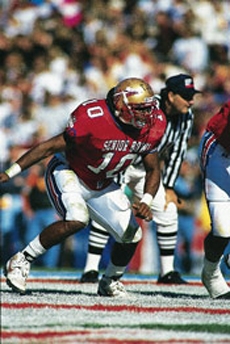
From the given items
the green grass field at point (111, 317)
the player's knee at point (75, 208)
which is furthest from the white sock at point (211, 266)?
the player's knee at point (75, 208)

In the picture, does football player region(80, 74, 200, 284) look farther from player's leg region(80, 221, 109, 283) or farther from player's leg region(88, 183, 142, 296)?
player's leg region(88, 183, 142, 296)

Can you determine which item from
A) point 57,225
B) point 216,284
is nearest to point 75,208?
point 57,225

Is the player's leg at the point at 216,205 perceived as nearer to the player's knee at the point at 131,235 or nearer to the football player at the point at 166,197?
the player's knee at the point at 131,235

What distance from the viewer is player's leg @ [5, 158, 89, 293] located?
19.2 ft

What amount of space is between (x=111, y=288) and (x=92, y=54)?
6.96 meters

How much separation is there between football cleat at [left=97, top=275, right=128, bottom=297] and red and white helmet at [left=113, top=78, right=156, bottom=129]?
107cm

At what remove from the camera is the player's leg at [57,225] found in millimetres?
5859

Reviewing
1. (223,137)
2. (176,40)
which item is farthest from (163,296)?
(176,40)

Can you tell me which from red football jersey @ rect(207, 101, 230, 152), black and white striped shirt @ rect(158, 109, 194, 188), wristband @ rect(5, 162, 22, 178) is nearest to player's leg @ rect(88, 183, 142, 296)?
wristband @ rect(5, 162, 22, 178)

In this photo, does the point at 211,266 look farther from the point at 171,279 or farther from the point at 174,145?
the point at 174,145

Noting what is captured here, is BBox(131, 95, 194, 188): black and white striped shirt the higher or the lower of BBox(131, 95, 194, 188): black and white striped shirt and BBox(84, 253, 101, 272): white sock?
the higher

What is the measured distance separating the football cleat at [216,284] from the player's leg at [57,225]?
95 cm

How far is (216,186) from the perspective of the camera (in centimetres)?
617

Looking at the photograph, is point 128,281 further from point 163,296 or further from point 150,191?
point 150,191
